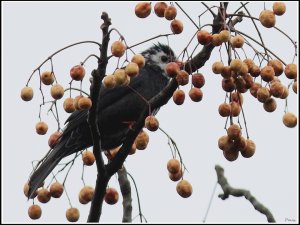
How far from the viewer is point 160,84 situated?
5270mm

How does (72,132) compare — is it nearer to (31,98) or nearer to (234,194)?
(31,98)

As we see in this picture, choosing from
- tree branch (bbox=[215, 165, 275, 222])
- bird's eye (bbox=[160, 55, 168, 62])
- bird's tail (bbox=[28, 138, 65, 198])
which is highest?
bird's eye (bbox=[160, 55, 168, 62])

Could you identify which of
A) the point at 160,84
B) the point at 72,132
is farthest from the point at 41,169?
the point at 160,84

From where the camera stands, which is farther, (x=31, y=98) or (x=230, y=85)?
(x=31, y=98)

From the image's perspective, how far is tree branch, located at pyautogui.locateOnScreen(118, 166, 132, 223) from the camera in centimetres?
370

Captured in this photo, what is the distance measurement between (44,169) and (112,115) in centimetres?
86

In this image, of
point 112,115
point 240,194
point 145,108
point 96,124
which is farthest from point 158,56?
point 240,194

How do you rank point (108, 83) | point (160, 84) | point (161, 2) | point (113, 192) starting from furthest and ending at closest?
1. point (160, 84)
2. point (113, 192)
3. point (161, 2)
4. point (108, 83)

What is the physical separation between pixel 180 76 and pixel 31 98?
0.88 meters

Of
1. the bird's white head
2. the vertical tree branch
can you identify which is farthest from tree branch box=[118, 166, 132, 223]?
the bird's white head

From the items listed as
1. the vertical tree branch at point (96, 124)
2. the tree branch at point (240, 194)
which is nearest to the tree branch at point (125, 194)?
the vertical tree branch at point (96, 124)

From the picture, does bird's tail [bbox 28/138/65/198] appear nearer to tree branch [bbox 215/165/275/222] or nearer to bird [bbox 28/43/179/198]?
bird [bbox 28/43/179/198]

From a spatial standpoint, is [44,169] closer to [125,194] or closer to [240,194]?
[125,194]

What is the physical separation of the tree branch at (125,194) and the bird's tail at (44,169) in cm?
48
